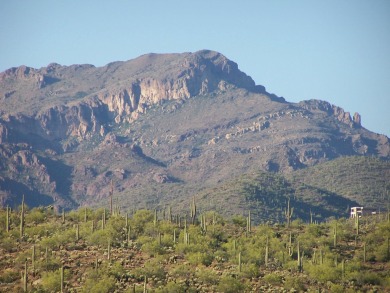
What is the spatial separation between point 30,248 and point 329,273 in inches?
1148

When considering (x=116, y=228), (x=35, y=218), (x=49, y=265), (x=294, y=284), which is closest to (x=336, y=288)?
(x=294, y=284)

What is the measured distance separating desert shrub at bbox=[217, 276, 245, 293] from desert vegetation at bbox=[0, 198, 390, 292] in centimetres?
11

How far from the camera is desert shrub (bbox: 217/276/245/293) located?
80.9 meters

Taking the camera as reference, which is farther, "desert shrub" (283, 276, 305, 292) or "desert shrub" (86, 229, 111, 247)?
"desert shrub" (86, 229, 111, 247)

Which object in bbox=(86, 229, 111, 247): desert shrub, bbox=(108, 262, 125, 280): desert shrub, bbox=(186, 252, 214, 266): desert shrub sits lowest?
bbox=(108, 262, 125, 280): desert shrub

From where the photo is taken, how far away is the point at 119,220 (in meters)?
105

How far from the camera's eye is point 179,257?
3654 inches

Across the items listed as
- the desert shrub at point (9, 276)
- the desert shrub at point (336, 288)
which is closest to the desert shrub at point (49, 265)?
the desert shrub at point (9, 276)

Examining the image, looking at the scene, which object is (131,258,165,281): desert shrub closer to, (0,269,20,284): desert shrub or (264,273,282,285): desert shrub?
(264,273,282,285): desert shrub

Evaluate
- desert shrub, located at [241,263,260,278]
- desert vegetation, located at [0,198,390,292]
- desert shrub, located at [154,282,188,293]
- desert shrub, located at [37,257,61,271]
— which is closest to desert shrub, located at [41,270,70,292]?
desert vegetation, located at [0,198,390,292]

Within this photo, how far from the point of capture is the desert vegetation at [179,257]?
269 ft

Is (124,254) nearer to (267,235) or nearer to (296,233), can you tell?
(267,235)

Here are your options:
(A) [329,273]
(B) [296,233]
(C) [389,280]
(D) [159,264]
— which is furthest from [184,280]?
(B) [296,233]

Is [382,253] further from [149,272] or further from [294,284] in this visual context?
[149,272]
